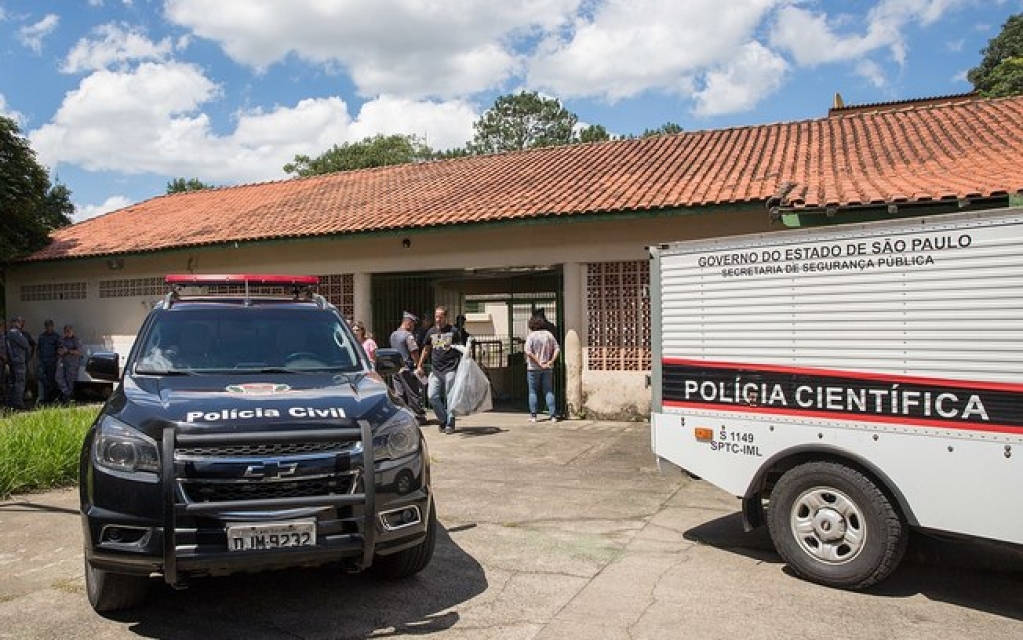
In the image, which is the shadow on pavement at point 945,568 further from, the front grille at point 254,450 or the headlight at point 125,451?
the headlight at point 125,451

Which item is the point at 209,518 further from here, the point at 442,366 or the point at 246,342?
the point at 442,366

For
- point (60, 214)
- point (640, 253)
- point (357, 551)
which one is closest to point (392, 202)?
point (640, 253)

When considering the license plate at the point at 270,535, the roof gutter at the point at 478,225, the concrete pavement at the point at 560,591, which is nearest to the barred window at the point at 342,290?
the roof gutter at the point at 478,225

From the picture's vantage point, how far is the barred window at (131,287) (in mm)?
17203

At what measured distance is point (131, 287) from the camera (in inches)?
691

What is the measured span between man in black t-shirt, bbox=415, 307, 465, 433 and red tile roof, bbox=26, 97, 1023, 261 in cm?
230

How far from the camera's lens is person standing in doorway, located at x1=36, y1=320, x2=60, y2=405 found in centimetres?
1664

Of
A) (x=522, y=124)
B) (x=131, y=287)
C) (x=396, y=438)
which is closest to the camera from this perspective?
(x=396, y=438)

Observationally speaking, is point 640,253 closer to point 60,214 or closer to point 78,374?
point 78,374

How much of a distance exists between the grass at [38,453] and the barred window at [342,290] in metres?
6.37

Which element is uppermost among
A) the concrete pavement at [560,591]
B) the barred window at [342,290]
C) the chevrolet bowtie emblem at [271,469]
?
the barred window at [342,290]

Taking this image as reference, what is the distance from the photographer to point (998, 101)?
1423 centimetres

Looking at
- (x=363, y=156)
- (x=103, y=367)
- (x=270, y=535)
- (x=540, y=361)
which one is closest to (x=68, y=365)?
(x=540, y=361)

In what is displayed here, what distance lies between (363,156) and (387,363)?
1575 inches
